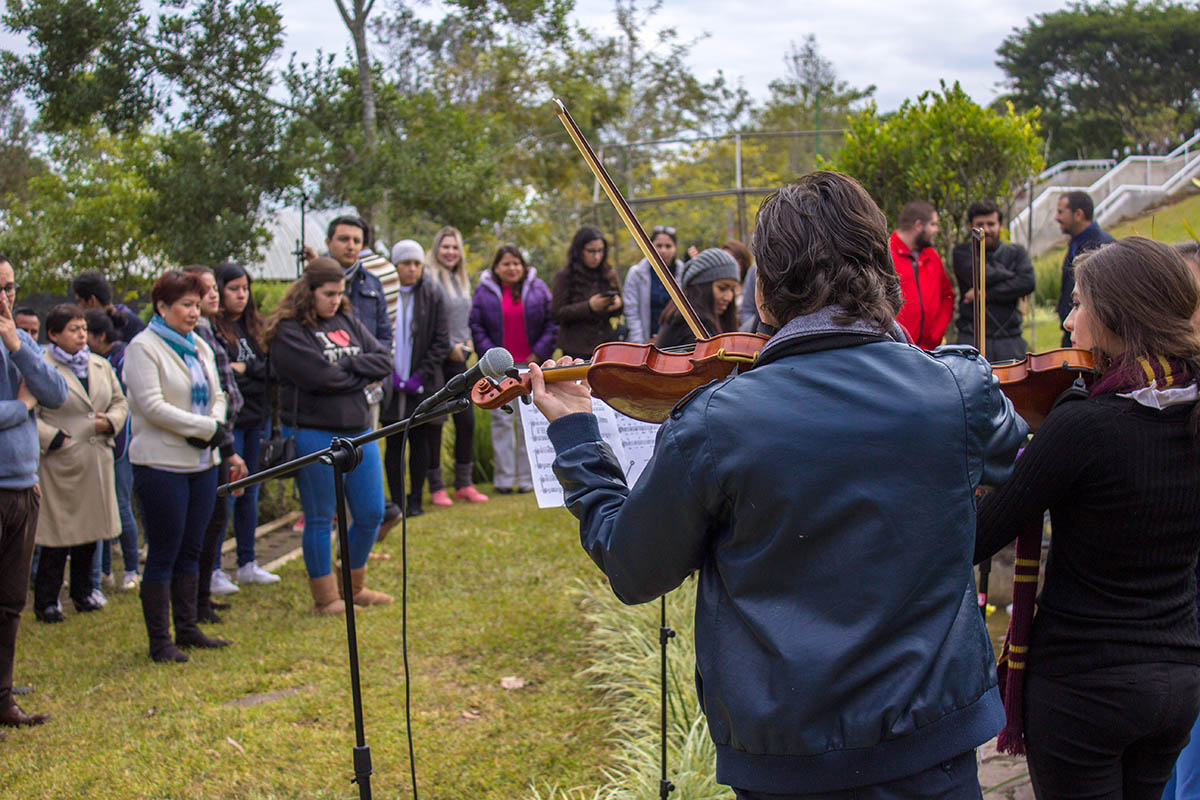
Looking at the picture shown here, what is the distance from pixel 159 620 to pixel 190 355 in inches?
51.5

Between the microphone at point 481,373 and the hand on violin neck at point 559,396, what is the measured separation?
10 cm

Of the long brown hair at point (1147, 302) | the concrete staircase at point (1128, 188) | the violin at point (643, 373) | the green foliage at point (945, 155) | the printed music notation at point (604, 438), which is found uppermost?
the concrete staircase at point (1128, 188)

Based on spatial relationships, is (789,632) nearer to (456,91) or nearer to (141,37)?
(141,37)

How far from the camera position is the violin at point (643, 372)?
211 centimetres

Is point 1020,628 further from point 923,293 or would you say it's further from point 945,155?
point 945,155

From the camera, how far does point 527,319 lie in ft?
26.7

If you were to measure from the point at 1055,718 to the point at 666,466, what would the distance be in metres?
1.24

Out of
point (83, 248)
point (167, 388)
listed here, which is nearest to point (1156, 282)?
point (167, 388)

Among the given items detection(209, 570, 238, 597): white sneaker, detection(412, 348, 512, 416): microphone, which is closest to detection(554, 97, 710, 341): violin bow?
detection(412, 348, 512, 416): microphone

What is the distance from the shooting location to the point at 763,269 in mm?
1708

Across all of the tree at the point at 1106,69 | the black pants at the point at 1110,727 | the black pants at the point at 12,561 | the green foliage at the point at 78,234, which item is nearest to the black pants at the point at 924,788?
the black pants at the point at 1110,727

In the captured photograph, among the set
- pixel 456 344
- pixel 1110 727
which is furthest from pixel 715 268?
pixel 1110 727

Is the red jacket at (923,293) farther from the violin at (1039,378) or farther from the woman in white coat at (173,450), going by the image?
the woman in white coat at (173,450)

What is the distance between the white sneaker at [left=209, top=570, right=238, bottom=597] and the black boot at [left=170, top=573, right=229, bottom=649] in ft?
3.07
